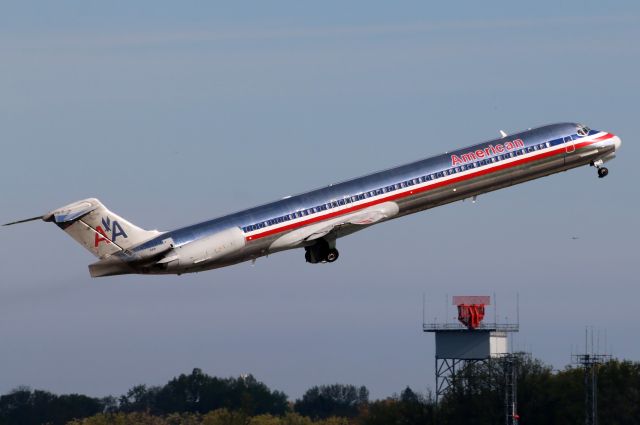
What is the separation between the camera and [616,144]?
424 ft

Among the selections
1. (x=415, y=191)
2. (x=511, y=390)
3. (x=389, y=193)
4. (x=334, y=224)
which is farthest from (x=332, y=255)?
(x=511, y=390)

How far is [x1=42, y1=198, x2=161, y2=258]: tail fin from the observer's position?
114 m

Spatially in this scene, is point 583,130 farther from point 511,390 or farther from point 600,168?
point 511,390

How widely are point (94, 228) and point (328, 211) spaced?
15061 millimetres

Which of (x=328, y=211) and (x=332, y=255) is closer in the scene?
(x=328, y=211)

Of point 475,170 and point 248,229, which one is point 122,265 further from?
point 475,170

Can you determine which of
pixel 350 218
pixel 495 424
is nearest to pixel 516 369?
pixel 495 424

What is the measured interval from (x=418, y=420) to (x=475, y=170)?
61777mm

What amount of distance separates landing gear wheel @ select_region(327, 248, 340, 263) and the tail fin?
43.8ft

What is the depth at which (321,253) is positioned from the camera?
122 meters

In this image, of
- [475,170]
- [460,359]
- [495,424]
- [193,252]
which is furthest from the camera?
[460,359]

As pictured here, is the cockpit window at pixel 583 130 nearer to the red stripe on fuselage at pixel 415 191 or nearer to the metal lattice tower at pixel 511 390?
the red stripe on fuselage at pixel 415 191

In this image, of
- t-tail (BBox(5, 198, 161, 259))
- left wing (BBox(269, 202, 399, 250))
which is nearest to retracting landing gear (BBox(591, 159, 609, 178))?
left wing (BBox(269, 202, 399, 250))

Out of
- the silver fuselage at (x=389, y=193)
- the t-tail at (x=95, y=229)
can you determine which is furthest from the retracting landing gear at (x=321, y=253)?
the t-tail at (x=95, y=229)
